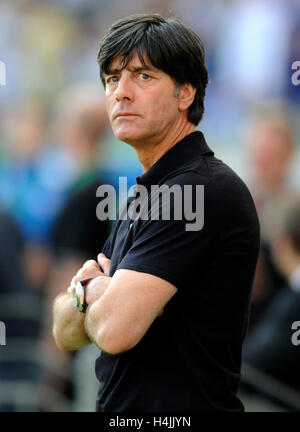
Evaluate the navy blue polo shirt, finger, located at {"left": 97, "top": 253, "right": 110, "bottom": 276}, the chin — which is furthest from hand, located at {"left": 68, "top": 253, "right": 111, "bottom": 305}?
the chin

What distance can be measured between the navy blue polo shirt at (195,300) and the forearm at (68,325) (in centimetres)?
22

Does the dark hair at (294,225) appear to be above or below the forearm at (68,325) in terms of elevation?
above

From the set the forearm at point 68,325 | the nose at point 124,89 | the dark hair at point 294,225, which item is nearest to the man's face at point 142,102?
the nose at point 124,89

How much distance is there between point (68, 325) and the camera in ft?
10.7

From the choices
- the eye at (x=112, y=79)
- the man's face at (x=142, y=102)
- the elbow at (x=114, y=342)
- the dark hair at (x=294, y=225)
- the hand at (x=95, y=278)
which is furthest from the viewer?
the dark hair at (x=294, y=225)

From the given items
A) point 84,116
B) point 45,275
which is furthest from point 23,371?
point 84,116

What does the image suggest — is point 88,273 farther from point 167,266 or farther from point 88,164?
point 88,164

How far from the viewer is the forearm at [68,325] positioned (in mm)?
3195

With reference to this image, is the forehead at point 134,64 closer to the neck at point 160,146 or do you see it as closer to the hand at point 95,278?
the neck at point 160,146

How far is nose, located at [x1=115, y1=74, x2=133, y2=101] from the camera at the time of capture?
316cm

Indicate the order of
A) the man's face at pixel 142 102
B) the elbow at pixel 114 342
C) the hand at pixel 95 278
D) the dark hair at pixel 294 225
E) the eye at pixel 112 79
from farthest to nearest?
the dark hair at pixel 294 225, the eye at pixel 112 79, the man's face at pixel 142 102, the hand at pixel 95 278, the elbow at pixel 114 342

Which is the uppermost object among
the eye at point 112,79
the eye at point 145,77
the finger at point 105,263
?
the eye at point 112,79

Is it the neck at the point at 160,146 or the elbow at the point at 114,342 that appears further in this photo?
the neck at the point at 160,146

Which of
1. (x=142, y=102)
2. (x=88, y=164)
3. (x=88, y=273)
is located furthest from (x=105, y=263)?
(x=88, y=164)
